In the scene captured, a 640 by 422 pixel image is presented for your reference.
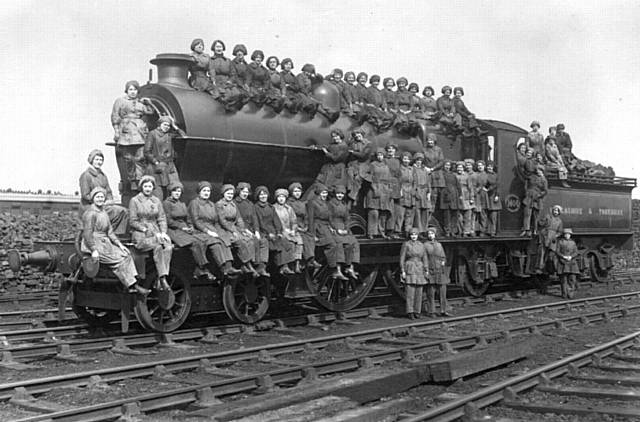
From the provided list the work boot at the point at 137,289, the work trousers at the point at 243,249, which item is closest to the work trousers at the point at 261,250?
the work trousers at the point at 243,249

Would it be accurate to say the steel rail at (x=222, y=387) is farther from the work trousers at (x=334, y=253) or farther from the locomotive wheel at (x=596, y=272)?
the locomotive wheel at (x=596, y=272)

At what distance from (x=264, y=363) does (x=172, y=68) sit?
4.90 meters

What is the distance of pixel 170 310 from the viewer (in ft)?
34.1

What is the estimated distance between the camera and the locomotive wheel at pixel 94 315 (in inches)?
415

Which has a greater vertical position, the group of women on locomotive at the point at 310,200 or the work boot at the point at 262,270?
the group of women on locomotive at the point at 310,200

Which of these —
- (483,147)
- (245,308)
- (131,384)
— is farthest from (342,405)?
(483,147)

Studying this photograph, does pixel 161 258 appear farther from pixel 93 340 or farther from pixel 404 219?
pixel 404 219

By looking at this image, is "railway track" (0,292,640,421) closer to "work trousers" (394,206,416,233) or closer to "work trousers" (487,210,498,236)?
"work trousers" (394,206,416,233)

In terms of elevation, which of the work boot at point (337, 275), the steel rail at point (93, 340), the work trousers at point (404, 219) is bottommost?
the steel rail at point (93, 340)

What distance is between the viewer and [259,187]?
37.2 feet

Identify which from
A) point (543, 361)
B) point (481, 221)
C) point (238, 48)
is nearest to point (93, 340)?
point (238, 48)

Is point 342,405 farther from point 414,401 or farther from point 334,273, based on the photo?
point 334,273

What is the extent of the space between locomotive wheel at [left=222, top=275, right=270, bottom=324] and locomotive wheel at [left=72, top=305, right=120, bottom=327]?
5.16 ft

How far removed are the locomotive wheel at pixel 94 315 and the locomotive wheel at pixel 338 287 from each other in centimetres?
286
